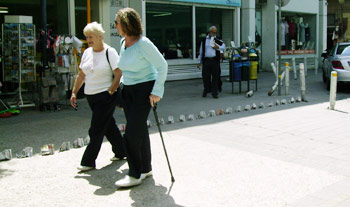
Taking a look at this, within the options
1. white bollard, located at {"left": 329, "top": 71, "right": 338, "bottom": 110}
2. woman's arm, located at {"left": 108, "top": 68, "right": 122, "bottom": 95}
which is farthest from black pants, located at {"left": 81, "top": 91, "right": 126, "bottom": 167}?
white bollard, located at {"left": 329, "top": 71, "right": 338, "bottom": 110}

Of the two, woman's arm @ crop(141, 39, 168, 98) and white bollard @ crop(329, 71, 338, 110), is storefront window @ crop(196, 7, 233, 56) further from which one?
woman's arm @ crop(141, 39, 168, 98)

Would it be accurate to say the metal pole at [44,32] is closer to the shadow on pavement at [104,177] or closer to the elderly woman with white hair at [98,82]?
the elderly woman with white hair at [98,82]

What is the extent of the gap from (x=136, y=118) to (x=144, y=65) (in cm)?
57

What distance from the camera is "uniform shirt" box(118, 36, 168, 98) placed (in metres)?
4.54

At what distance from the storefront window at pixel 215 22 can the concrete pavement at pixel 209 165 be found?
9187 millimetres

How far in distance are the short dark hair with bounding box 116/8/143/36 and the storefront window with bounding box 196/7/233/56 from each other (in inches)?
537

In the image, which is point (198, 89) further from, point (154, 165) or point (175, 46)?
point (154, 165)

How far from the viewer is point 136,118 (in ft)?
15.2

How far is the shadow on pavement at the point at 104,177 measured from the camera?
4676mm

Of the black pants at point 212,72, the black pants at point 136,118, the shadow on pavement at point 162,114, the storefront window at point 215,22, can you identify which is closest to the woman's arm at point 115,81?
the black pants at point 136,118

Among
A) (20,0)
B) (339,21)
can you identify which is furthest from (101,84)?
(339,21)

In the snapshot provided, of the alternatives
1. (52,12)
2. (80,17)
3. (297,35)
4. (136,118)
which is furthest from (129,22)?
(297,35)

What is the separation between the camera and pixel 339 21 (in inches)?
1217

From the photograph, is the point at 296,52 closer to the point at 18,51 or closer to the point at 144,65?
the point at 18,51
